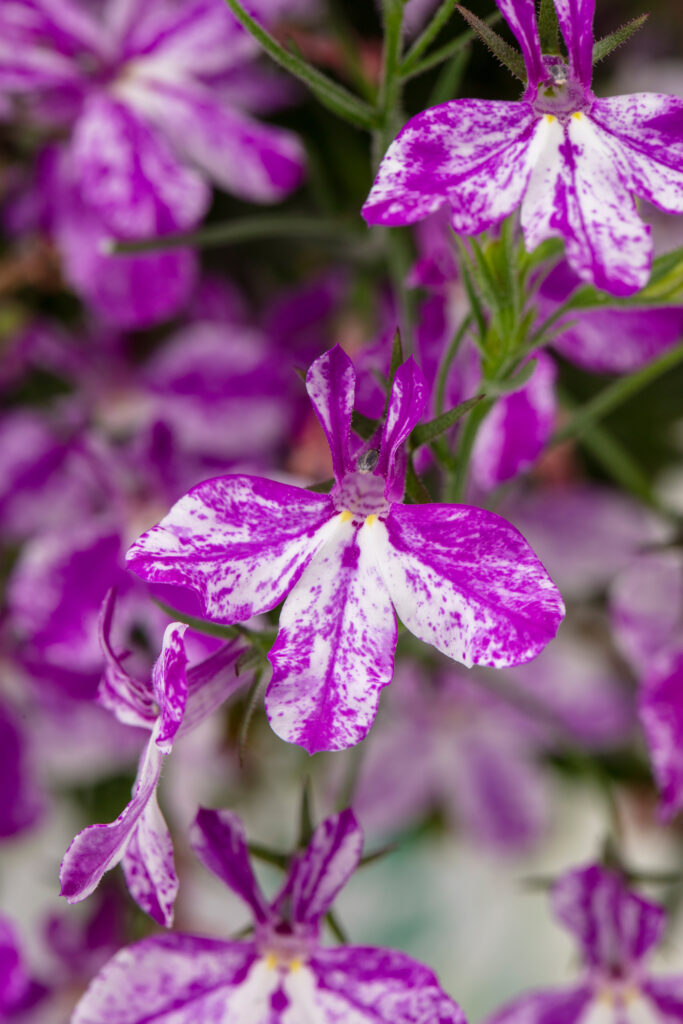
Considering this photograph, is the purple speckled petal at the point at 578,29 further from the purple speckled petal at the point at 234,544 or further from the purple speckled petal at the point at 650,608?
the purple speckled petal at the point at 650,608

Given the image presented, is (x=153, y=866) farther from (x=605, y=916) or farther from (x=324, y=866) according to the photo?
(x=605, y=916)

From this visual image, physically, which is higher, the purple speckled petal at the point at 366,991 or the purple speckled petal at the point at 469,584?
the purple speckled petal at the point at 469,584

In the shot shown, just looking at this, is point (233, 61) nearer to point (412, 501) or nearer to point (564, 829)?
point (412, 501)

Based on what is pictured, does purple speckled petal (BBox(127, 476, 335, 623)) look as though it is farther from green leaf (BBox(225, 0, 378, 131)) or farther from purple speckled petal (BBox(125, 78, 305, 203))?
purple speckled petal (BBox(125, 78, 305, 203))

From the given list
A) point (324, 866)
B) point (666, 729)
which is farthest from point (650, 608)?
point (324, 866)

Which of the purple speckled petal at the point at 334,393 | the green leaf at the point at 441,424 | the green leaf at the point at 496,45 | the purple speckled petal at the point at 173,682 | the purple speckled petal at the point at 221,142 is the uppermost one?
the purple speckled petal at the point at 221,142

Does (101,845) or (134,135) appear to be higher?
(134,135)

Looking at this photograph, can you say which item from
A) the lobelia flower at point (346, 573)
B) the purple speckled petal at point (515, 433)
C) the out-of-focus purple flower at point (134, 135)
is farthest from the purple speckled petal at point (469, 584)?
the out-of-focus purple flower at point (134, 135)
